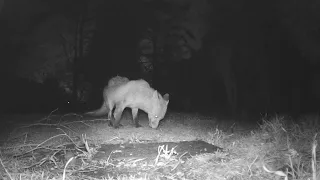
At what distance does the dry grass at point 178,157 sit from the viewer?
11.7ft

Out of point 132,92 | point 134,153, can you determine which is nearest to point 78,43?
point 132,92

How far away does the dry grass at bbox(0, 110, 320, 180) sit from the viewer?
11.7 ft

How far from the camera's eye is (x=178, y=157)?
4477 mm

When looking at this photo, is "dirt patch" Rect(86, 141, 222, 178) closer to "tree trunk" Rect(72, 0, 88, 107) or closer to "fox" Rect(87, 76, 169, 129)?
"fox" Rect(87, 76, 169, 129)

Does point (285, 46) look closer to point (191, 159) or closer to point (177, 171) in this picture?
point (191, 159)

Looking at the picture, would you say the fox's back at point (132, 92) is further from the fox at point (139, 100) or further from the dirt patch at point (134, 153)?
the dirt patch at point (134, 153)

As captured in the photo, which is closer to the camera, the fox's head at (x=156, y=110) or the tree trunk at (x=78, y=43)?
the fox's head at (x=156, y=110)

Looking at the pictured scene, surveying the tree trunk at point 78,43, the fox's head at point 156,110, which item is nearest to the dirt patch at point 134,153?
the fox's head at point 156,110

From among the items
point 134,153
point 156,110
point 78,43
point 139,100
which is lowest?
point 134,153

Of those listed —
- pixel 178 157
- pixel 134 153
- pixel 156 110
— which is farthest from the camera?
pixel 156 110

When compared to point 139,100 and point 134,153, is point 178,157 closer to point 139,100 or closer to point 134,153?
point 134,153

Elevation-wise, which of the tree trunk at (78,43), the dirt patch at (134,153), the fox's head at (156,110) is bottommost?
the dirt patch at (134,153)

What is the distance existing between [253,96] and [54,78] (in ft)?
26.7

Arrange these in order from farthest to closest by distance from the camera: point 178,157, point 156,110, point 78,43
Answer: point 78,43 < point 156,110 < point 178,157
